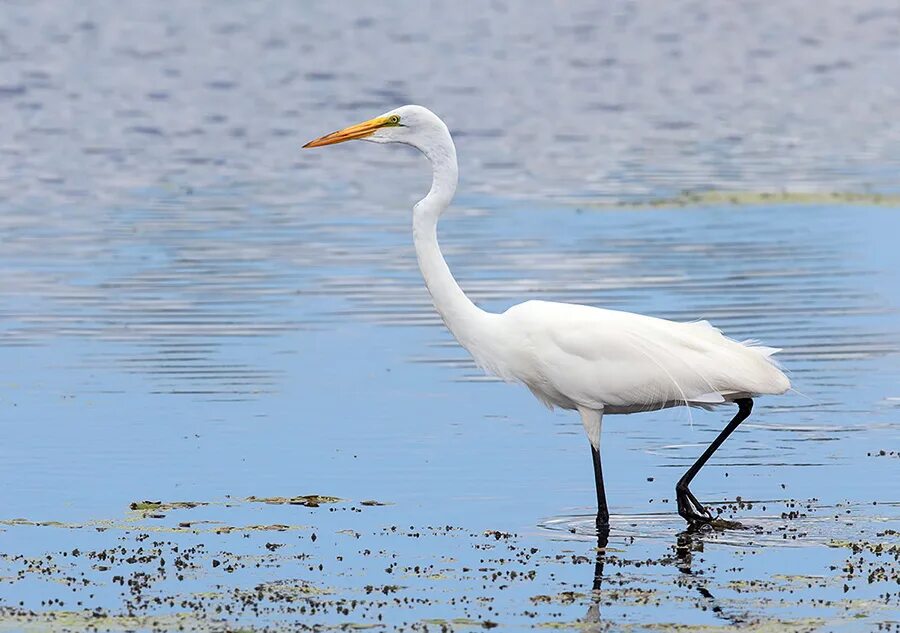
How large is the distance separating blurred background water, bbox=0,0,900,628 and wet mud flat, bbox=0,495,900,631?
328mm

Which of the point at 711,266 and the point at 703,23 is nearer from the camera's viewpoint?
the point at 711,266

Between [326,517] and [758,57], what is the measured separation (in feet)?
122

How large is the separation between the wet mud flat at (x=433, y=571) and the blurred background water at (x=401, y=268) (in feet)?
1.08

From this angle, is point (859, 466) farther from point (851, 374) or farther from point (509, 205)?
point (509, 205)

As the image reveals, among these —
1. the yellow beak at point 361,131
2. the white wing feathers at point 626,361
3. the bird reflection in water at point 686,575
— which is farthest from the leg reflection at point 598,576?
the yellow beak at point 361,131

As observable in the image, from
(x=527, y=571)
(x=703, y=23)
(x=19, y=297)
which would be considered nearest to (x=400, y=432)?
(x=527, y=571)

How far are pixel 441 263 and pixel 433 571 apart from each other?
2.26 meters

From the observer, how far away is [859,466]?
37.0ft

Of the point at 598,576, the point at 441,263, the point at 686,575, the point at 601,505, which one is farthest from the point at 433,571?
the point at 441,263

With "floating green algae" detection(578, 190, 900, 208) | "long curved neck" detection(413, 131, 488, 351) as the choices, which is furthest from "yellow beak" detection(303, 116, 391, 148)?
"floating green algae" detection(578, 190, 900, 208)

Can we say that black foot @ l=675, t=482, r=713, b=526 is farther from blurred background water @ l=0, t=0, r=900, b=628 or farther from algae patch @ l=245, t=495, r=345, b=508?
algae patch @ l=245, t=495, r=345, b=508

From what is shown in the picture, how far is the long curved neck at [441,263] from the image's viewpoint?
10.6m

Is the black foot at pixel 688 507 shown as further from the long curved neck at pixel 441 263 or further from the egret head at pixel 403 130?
the egret head at pixel 403 130

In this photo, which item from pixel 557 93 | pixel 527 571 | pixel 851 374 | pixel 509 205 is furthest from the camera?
pixel 557 93
